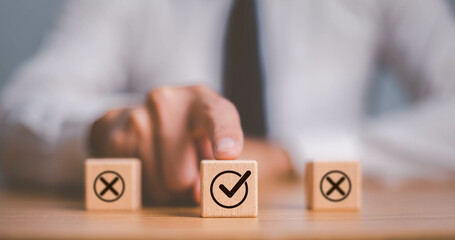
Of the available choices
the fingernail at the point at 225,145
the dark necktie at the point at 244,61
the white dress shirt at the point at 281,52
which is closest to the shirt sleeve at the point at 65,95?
the white dress shirt at the point at 281,52

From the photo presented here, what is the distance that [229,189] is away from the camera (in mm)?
717

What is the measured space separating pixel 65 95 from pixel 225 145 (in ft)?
4.58

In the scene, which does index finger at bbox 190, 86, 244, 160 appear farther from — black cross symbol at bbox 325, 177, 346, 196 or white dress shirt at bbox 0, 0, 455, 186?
white dress shirt at bbox 0, 0, 455, 186

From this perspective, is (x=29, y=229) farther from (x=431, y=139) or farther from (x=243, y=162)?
(x=431, y=139)

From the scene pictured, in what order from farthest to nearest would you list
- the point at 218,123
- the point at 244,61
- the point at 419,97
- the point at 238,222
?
the point at 419,97 → the point at 244,61 → the point at 218,123 → the point at 238,222

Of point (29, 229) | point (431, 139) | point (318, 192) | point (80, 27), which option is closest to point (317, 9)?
point (431, 139)

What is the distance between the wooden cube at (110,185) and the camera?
2.74 feet

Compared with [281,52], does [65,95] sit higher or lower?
lower

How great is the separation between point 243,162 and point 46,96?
135 cm

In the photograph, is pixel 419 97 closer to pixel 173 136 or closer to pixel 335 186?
pixel 335 186

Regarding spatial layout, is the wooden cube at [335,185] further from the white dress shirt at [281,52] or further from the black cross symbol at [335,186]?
the white dress shirt at [281,52]

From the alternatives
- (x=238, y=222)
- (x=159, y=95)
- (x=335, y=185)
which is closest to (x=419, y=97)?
(x=335, y=185)

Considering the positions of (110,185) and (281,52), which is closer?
(110,185)

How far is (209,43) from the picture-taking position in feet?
8.30
